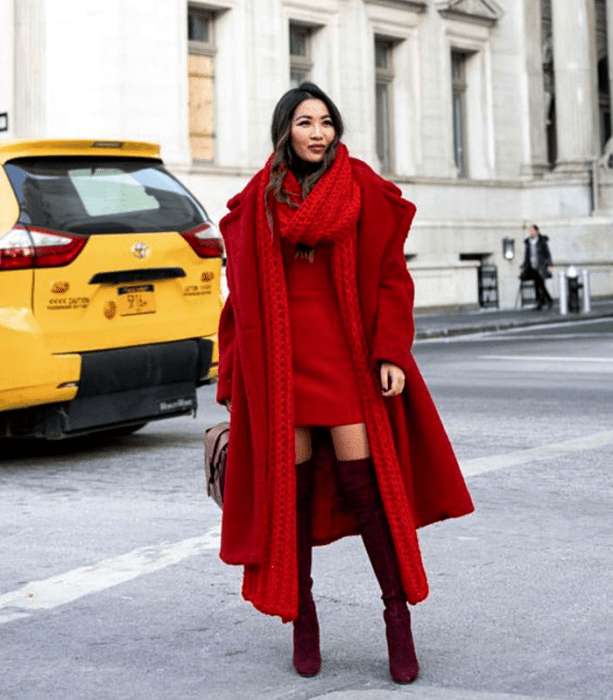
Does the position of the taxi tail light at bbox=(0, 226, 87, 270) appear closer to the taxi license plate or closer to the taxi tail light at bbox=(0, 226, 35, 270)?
the taxi tail light at bbox=(0, 226, 35, 270)

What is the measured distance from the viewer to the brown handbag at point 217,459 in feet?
16.1

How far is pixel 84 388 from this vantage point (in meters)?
9.30

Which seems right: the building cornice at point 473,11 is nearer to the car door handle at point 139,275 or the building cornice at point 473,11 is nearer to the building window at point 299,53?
the building window at point 299,53

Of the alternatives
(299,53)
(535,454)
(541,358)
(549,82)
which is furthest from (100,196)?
(549,82)

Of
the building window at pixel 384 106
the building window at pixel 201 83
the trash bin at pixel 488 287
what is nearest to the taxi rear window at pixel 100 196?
the building window at pixel 201 83

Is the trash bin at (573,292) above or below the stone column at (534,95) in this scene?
below

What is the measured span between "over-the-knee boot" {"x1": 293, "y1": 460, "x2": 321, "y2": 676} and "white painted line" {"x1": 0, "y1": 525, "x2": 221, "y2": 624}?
4.41 feet

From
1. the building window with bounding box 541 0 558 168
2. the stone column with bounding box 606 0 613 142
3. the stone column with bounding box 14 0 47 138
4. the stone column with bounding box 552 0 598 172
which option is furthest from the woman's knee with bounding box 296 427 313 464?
the stone column with bounding box 606 0 613 142

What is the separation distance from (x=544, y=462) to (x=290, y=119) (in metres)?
4.98

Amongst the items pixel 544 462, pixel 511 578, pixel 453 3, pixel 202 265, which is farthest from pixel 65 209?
pixel 453 3

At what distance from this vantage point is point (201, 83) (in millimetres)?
28297

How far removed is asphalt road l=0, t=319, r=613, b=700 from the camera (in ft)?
15.7

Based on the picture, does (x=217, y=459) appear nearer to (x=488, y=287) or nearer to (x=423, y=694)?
(x=423, y=694)

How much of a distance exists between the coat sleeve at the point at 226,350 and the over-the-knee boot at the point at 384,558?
1.50 feet
